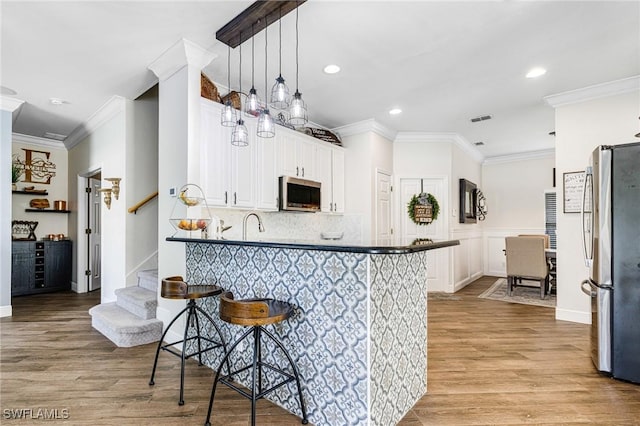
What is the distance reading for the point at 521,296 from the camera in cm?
534

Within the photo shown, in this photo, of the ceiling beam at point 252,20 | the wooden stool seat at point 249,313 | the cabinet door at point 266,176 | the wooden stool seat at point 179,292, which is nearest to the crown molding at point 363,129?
the cabinet door at point 266,176

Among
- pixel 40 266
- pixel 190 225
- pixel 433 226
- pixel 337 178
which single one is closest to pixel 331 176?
pixel 337 178

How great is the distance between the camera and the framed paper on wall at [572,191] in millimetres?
3904

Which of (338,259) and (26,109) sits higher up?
(26,109)

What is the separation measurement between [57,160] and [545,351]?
7931 mm

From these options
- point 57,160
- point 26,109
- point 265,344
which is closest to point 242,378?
point 265,344

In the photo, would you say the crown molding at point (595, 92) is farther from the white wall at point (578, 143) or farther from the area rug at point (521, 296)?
the area rug at point (521, 296)

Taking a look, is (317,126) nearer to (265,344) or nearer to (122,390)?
(265,344)

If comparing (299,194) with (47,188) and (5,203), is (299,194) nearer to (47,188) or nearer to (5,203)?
(5,203)

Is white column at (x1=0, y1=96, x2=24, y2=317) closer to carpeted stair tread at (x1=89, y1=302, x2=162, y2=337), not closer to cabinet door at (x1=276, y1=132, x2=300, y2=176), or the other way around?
carpeted stair tread at (x1=89, y1=302, x2=162, y2=337)

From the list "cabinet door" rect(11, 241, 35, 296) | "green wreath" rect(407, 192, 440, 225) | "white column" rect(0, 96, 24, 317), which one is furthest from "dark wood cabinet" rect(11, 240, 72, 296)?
"green wreath" rect(407, 192, 440, 225)

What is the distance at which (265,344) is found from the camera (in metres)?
2.22

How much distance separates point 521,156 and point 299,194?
5667 millimetres

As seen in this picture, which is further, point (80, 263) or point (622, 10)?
point (80, 263)
